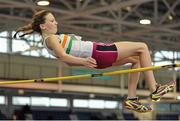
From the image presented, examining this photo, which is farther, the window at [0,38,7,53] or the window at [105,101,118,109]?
the window at [105,101,118,109]

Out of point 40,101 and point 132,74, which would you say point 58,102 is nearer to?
point 40,101

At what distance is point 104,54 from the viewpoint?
230 inches

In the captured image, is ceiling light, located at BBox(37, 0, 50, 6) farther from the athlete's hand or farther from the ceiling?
the athlete's hand

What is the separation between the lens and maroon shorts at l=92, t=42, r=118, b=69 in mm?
5840

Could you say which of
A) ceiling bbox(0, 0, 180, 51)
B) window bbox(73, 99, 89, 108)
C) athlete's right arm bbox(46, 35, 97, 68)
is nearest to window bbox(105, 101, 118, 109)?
window bbox(73, 99, 89, 108)

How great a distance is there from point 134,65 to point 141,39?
1753 centimetres

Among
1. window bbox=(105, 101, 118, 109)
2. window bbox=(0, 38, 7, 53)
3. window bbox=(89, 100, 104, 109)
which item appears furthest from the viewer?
window bbox=(105, 101, 118, 109)

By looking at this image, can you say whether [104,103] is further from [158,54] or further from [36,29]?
[36,29]

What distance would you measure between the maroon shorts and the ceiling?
9.53m

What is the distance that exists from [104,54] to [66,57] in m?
0.50

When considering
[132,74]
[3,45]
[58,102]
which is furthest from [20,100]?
[132,74]

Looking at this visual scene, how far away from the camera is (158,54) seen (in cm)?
3130

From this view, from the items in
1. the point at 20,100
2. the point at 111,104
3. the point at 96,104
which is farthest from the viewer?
the point at 111,104

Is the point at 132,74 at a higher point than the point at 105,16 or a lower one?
lower
